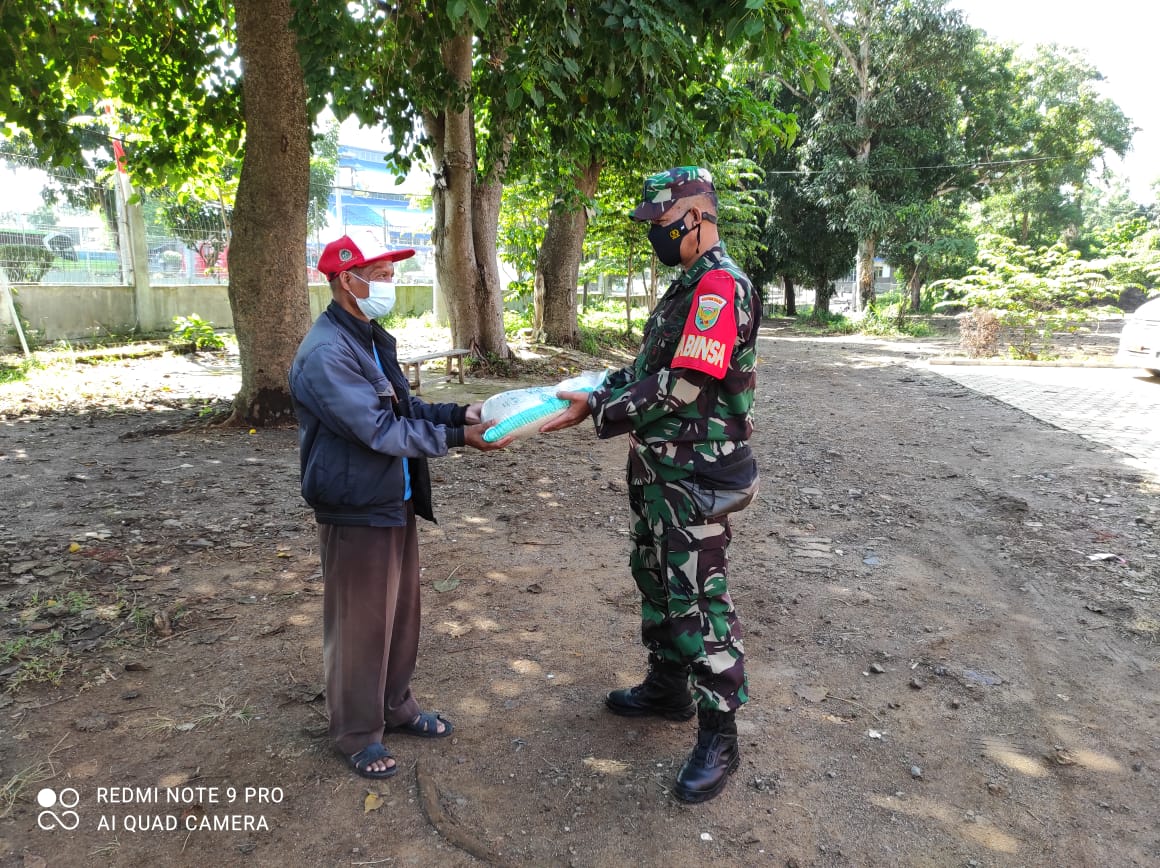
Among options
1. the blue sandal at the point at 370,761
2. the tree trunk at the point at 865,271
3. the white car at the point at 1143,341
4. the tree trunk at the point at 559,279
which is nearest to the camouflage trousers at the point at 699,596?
the blue sandal at the point at 370,761

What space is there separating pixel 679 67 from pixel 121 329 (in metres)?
12.3

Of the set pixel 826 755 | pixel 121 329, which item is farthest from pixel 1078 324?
pixel 121 329

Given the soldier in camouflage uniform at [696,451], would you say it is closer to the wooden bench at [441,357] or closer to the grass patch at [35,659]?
the grass patch at [35,659]

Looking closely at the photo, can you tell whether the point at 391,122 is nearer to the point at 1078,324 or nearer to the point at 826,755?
the point at 826,755

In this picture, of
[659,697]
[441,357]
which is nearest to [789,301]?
[441,357]

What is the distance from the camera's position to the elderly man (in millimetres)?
2457

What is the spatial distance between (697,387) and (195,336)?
44.2 ft

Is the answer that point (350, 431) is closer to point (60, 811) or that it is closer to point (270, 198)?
point (60, 811)

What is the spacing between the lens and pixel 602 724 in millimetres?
3049

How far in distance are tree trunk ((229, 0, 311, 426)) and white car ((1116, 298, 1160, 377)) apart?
38.5ft

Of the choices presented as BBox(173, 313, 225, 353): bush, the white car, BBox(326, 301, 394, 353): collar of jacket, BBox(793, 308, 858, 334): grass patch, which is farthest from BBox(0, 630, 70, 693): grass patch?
BBox(793, 308, 858, 334): grass patch

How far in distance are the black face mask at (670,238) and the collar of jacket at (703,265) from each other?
8cm

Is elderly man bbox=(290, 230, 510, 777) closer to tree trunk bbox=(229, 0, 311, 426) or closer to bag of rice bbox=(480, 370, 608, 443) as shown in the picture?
bag of rice bbox=(480, 370, 608, 443)

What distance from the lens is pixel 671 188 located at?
8.68 feet
